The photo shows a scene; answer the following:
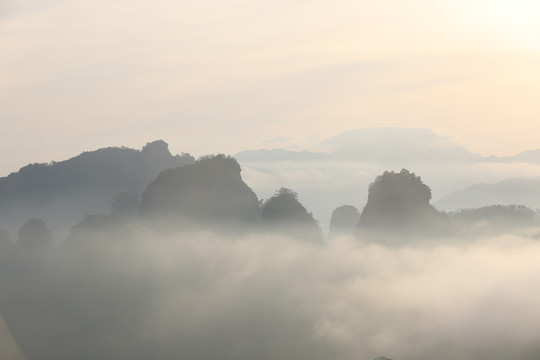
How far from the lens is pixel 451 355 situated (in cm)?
13038

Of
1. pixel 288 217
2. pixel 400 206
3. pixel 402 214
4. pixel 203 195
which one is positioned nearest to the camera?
pixel 402 214

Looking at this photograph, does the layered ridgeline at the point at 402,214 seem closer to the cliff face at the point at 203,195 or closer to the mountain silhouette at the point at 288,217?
the mountain silhouette at the point at 288,217

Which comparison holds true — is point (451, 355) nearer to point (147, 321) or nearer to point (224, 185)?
point (147, 321)

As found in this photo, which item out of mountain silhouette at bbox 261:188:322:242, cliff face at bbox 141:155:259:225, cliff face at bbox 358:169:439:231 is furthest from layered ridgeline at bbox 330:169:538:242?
cliff face at bbox 141:155:259:225

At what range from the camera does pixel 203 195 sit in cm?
A: 17400

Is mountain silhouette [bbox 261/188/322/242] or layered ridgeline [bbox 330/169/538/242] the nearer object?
layered ridgeline [bbox 330/169/538/242]

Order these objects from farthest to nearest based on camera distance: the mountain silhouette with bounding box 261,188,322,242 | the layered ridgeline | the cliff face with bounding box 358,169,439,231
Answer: the mountain silhouette with bounding box 261,188,322,242
the cliff face with bounding box 358,169,439,231
the layered ridgeline

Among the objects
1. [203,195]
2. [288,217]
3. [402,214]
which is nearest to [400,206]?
[402,214]

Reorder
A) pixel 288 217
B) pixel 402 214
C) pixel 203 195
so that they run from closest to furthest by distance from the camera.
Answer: pixel 402 214 < pixel 288 217 < pixel 203 195

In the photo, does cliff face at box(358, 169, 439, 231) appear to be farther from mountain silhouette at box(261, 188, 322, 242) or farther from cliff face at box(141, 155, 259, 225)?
cliff face at box(141, 155, 259, 225)

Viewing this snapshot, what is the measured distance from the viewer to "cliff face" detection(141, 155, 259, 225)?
171750 mm

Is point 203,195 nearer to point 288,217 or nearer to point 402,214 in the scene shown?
point 288,217

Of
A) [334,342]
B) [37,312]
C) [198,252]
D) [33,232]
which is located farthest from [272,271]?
[33,232]

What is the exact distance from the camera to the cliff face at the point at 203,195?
6762 inches
